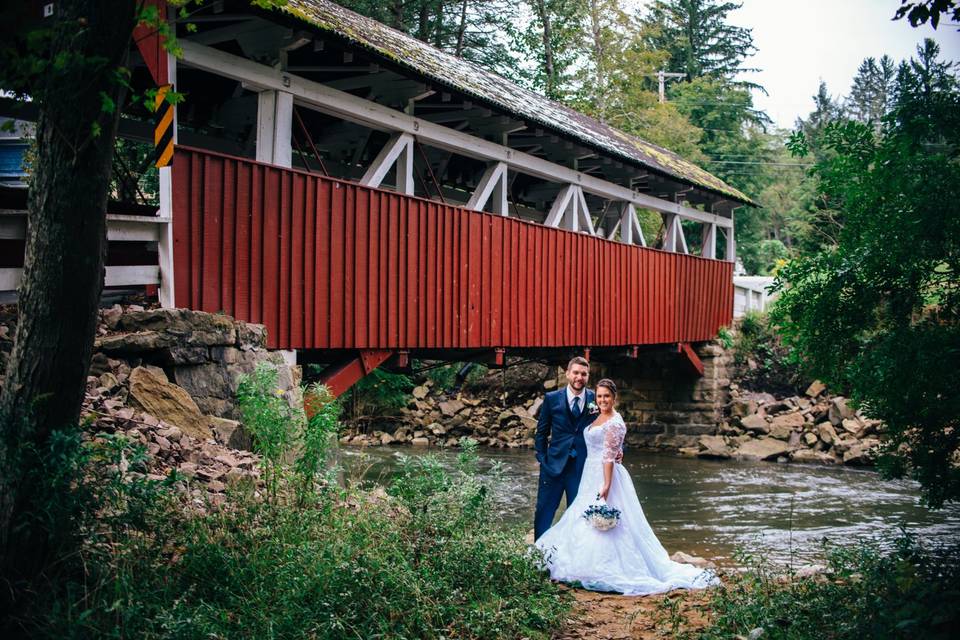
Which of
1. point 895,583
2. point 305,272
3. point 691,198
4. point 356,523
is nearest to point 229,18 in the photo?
point 305,272

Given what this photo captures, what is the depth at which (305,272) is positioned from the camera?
7.91 meters

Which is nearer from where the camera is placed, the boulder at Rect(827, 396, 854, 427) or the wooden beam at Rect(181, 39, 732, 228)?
the wooden beam at Rect(181, 39, 732, 228)

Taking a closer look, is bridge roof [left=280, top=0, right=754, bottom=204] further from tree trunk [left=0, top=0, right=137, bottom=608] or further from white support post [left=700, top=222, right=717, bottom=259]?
white support post [left=700, top=222, right=717, bottom=259]

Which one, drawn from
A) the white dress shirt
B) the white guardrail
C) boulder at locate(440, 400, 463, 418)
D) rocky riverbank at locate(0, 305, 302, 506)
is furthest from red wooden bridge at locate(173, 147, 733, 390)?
the white guardrail

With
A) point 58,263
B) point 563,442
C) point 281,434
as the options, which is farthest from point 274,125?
point 58,263

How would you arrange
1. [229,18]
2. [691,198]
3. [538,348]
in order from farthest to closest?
[691,198] → [538,348] → [229,18]

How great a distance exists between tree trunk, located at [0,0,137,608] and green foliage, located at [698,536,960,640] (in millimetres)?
3037

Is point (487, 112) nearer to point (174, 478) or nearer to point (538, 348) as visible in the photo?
point (538, 348)

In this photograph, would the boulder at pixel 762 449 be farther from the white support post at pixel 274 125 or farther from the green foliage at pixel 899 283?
the white support post at pixel 274 125

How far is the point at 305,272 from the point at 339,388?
119 cm

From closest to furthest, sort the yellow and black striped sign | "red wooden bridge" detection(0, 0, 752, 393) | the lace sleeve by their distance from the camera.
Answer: the lace sleeve → the yellow and black striped sign → "red wooden bridge" detection(0, 0, 752, 393)

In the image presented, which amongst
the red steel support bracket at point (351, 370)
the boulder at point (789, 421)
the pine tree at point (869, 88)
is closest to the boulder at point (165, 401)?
the red steel support bracket at point (351, 370)

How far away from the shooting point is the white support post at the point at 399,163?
865cm

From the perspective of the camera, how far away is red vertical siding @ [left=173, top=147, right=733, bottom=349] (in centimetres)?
700
